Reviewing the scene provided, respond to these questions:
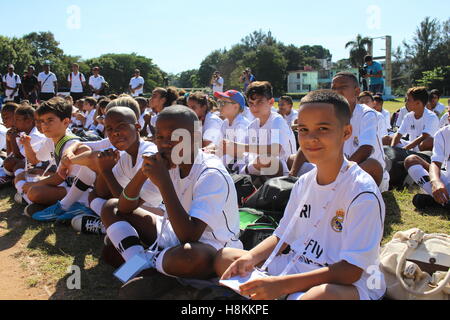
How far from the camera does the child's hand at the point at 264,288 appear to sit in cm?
185

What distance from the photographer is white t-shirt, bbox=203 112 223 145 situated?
5.61m

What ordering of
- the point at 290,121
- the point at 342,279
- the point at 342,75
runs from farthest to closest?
the point at 290,121, the point at 342,75, the point at 342,279

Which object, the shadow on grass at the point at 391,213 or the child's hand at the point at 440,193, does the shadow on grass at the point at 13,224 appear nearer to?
the shadow on grass at the point at 391,213

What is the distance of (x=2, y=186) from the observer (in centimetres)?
587

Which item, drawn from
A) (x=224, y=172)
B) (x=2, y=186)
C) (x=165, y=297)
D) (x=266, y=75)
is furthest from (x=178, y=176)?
(x=266, y=75)

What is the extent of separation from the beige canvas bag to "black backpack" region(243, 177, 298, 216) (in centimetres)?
128

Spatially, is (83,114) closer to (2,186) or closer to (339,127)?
(2,186)

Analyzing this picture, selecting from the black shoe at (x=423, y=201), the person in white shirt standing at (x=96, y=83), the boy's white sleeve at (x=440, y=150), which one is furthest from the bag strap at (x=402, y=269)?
the person in white shirt standing at (x=96, y=83)

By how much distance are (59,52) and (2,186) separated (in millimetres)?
65472

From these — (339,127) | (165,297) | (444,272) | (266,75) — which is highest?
(266,75)

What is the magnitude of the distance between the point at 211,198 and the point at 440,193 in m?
2.79

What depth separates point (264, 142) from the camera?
16.3 feet

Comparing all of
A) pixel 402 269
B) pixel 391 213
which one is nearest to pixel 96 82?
pixel 391 213

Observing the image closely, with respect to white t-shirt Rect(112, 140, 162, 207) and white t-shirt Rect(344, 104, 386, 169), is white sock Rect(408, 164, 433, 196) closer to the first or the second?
white t-shirt Rect(344, 104, 386, 169)
